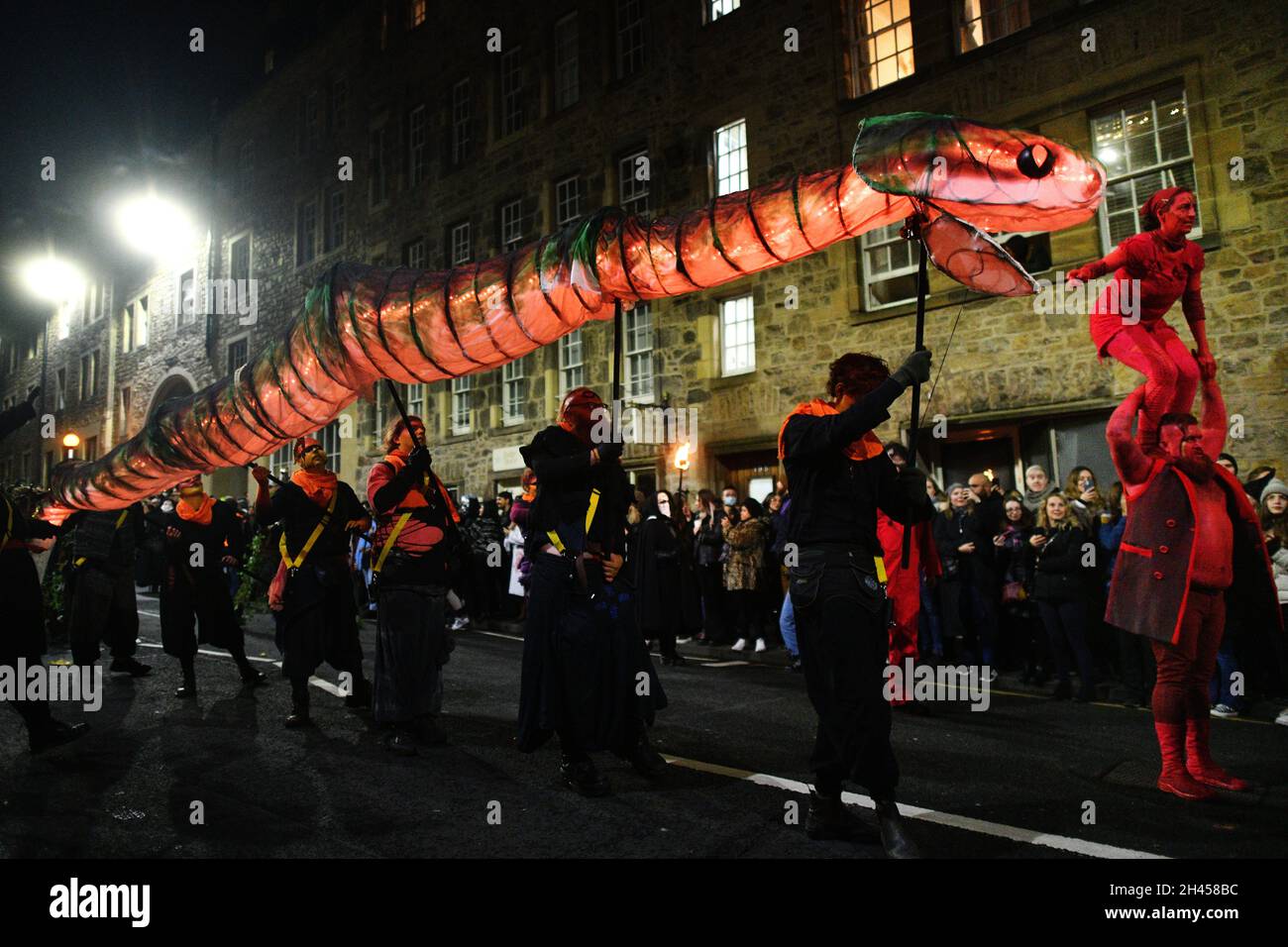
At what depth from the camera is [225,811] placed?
405cm

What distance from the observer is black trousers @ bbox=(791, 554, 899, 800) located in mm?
3277

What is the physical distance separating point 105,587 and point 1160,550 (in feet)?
28.9

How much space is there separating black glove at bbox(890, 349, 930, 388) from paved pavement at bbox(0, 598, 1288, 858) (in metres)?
1.90

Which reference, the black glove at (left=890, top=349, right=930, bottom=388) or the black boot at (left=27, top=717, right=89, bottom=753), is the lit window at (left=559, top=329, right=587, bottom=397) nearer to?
the black boot at (left=27, top=717, right=89, bottom=753)

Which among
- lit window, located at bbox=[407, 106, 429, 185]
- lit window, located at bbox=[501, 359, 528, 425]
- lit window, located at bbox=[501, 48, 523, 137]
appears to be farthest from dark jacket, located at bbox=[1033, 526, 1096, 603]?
lit window, located at bbox=[407, 106, 429, 185]

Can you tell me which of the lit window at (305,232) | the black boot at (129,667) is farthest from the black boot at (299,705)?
the lit window at (305,232)

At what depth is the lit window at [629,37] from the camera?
1739 cm

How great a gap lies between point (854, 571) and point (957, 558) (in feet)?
18.5

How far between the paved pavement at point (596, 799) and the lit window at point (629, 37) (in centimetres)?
1498

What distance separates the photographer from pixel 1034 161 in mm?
3074
